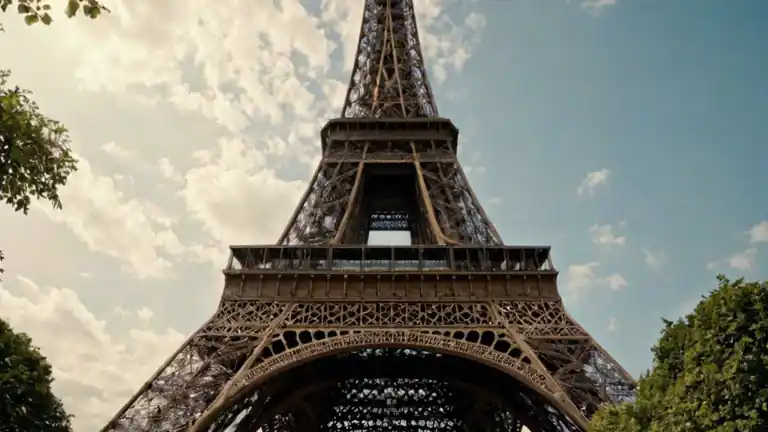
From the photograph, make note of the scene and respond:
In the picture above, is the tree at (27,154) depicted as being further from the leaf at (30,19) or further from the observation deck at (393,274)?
the observation deck at (393,274)

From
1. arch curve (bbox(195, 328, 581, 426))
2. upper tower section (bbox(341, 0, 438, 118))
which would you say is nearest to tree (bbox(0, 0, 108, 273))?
arch curve (bbox(195, 328, 581, 426))

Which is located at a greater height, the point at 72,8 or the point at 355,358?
the point at 355,358

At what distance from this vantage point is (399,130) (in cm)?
2481

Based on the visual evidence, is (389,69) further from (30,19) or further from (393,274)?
(30,19)

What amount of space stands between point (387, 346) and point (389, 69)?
17.6 meters

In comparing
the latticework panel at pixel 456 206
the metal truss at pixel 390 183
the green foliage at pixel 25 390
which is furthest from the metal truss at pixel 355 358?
the latticework panel at pixel 456 206

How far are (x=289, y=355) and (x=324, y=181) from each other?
916cm

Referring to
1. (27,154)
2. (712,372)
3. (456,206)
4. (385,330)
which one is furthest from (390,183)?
(27,154)

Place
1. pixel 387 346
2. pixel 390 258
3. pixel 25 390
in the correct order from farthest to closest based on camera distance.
Answer: 1. pixel 390 258
2. pixel 387 346
3. pixel 25 390

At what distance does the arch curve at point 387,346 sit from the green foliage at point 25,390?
3230 millimetres

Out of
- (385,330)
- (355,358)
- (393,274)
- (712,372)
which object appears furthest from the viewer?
(355,358)

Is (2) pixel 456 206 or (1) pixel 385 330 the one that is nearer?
(1) pixel 385 330

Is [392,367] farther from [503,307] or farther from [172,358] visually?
[172,358]

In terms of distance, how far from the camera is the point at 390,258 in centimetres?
1839
